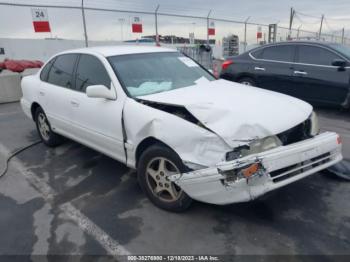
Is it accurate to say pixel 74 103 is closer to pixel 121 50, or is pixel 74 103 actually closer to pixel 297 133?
pixel 121 50

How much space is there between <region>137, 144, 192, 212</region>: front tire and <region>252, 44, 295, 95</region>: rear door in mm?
5056

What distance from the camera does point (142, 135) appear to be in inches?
124

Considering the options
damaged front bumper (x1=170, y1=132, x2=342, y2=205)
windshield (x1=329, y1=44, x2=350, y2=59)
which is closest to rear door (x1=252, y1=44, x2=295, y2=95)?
windshield (x1=329, y1=44, x2=350, y2=59)

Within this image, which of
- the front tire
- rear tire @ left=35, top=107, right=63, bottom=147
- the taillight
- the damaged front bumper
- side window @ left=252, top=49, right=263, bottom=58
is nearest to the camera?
the damaged front bumper

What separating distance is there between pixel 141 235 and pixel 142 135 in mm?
960

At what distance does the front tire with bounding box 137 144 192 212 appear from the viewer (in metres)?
2.95

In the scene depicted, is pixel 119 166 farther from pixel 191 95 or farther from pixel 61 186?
pixel 191 95

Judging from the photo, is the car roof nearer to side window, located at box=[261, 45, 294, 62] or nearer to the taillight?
side window, located at box=[261, 45, 294, 62]

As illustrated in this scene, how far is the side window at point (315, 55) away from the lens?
6.59 meters

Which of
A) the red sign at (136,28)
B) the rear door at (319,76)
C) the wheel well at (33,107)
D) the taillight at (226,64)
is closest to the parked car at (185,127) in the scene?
the wheel well at (33,107)

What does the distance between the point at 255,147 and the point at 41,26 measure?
9.08 m

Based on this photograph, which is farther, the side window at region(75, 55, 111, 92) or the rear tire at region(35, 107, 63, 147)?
the rear tire at region(35, 107, 63, 147)

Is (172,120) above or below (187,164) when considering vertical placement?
above

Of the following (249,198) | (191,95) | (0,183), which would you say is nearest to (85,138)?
(0,183)
